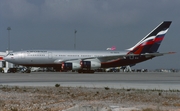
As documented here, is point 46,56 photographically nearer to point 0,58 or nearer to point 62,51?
point 62,51

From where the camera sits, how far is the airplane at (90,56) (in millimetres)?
53812

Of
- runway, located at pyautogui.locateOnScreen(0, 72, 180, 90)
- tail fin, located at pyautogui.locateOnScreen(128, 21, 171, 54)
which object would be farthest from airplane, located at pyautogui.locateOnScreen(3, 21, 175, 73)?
runway, located at pyautogui.locateOnScreen(0, 72, 180, 90)

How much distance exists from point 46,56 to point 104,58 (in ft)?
29.4

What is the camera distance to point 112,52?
5819cm

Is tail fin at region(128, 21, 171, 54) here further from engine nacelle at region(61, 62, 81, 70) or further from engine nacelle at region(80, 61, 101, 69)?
engine nacelle at region(61, 62, 81, 70)

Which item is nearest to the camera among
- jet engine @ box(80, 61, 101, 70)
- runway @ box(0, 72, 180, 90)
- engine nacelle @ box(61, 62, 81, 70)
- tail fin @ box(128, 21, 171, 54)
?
runway @ box(0, 72, 180, 90)

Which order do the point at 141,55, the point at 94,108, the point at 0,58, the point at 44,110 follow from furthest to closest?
1. the point at 0,58
2. the point at 141,55
3. the point at 44,110
4. the point at 94,108

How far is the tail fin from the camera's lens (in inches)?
2288

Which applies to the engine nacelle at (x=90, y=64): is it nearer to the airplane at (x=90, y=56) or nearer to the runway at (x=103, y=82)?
the airplane at (x=90, y=56)

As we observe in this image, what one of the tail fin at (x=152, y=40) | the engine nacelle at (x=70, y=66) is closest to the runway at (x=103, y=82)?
the engine nacelle at (x=70, y=66)

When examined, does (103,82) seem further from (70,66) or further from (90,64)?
(90,64)

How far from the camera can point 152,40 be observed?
58219 millimetres

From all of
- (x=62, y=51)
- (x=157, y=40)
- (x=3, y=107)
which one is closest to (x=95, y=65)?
(x=62, y=51)

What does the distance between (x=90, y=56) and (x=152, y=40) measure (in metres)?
10.2
